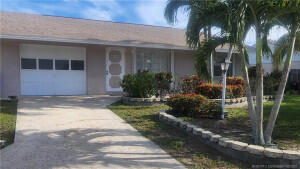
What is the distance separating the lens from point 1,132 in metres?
4.89

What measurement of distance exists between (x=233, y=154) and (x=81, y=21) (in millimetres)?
11985

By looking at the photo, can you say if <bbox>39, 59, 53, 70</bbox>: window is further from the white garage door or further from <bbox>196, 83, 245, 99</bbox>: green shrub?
<bbox>196, 83, 245, 99</bbox>: green shrub

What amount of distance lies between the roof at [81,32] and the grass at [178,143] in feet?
16.5

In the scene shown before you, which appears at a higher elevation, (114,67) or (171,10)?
(171,10)

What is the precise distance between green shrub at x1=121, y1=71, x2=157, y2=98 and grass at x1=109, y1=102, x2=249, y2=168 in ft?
5.65

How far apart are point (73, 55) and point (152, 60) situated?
4354mm

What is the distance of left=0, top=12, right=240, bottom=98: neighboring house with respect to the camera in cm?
988

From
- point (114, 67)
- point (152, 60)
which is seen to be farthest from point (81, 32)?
point (152, 60)

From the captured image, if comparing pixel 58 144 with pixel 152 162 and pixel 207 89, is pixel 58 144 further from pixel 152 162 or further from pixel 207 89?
pixel 207 89

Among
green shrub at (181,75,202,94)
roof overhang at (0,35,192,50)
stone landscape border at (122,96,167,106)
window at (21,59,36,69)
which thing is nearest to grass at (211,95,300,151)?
green shrub at (181,75,202,94)

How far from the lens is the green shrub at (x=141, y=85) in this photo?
876cm

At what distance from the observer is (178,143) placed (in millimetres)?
4578

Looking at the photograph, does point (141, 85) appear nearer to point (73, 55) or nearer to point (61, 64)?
point (73, 55)

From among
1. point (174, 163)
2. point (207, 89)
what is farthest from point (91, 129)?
point (207, 89)
